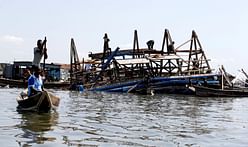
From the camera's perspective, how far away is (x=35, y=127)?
41.6 feet

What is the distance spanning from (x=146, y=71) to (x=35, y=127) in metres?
28.3

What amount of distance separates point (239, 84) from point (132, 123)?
94.2 feet

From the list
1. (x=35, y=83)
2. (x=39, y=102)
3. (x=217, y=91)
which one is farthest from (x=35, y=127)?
(x=217, y=91)

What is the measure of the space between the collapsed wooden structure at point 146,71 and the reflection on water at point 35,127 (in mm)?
19795

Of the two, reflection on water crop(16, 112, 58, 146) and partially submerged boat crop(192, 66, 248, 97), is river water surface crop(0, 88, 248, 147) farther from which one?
partially submerged boat crop(192, 66, 248, 97)

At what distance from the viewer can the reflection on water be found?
10328 mm

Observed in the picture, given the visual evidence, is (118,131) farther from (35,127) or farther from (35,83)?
(35,83)

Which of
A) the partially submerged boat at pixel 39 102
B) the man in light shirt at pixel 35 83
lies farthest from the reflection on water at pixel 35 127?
the man in light shirt at pixel 35 83

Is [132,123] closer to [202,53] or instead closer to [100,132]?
[100,132]

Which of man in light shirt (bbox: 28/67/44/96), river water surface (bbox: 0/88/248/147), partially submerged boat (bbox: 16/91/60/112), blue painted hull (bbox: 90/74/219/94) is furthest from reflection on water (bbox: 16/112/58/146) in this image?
blue painted hull (bbox: 90/74/219/94)

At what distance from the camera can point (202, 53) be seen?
40906 mm

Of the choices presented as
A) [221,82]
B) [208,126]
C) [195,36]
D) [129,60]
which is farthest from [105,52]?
[208,126]

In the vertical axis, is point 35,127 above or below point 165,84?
below

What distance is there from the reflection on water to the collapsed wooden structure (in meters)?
19.8
